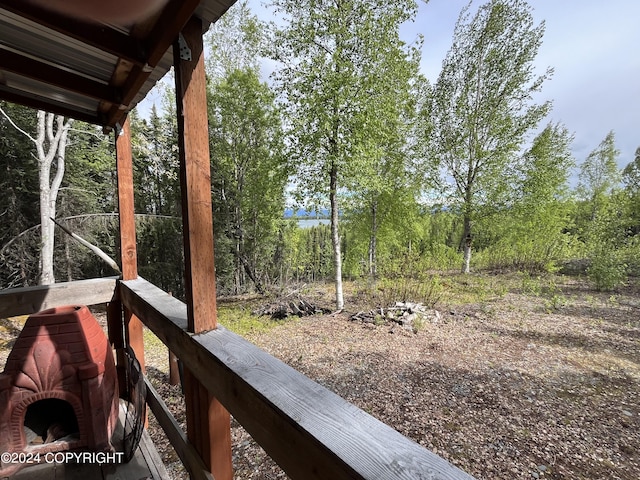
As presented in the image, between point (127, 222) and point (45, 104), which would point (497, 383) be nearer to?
point (127, 222)

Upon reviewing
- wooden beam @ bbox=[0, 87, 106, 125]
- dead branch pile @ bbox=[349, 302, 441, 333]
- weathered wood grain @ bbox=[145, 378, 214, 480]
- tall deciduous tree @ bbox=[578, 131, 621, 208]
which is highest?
tall deciduous tree @ bbox=[578, 131, 621, 208]

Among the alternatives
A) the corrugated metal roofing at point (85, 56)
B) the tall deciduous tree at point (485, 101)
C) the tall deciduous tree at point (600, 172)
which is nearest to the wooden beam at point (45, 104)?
the corrugated metal roofing at point (85, 56)

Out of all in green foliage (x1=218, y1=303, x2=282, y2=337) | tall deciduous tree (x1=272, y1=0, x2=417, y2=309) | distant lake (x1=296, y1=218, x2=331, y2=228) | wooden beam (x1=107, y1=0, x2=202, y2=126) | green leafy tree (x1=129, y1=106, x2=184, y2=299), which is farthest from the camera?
green leafy tree (x1=129, y1=106, x2=184, y2=299)

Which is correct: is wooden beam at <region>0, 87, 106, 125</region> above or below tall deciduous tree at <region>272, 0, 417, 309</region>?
below

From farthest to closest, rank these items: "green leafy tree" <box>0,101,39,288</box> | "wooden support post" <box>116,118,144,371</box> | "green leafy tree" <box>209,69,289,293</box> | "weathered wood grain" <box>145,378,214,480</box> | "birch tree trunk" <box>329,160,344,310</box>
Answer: "green leafy tree" <box>209,69,289,293</box>
"green leafy tree" <box>0,101,39,288</box>
"birch tree trunk" <box>329,160,344,310</box>
"wooden support post" <box>116,118,144,371</box>
"weathered wood grain" <box>145,378,214,480</box>

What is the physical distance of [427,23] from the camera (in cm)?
622

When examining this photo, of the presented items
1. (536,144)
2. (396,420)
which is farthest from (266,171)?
(536,144)

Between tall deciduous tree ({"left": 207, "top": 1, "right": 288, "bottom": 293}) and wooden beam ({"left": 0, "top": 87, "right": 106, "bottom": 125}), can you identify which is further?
tall deciduous tree ({"left": 207, "top": 1, "right": 288, "bottom": 293})

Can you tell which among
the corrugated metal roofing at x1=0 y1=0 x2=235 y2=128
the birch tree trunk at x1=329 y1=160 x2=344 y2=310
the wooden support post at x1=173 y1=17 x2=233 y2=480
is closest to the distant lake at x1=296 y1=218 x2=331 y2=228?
the birch tree trunk at x1=329 y1=160 x2=344 y2=310

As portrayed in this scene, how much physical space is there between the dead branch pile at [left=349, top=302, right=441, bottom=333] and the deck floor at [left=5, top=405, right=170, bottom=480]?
4572 millimetres

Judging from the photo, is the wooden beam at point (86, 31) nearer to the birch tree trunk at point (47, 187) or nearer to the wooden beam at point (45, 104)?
the wooden beam at point (45, 104)

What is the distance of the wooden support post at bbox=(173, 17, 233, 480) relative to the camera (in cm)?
109

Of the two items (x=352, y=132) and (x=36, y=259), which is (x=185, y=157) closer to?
(x=352, y=132)

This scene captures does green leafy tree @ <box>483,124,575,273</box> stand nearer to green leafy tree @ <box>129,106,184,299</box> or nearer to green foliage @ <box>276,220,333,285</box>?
green foliage @ <box>276,220,333,285</box>
